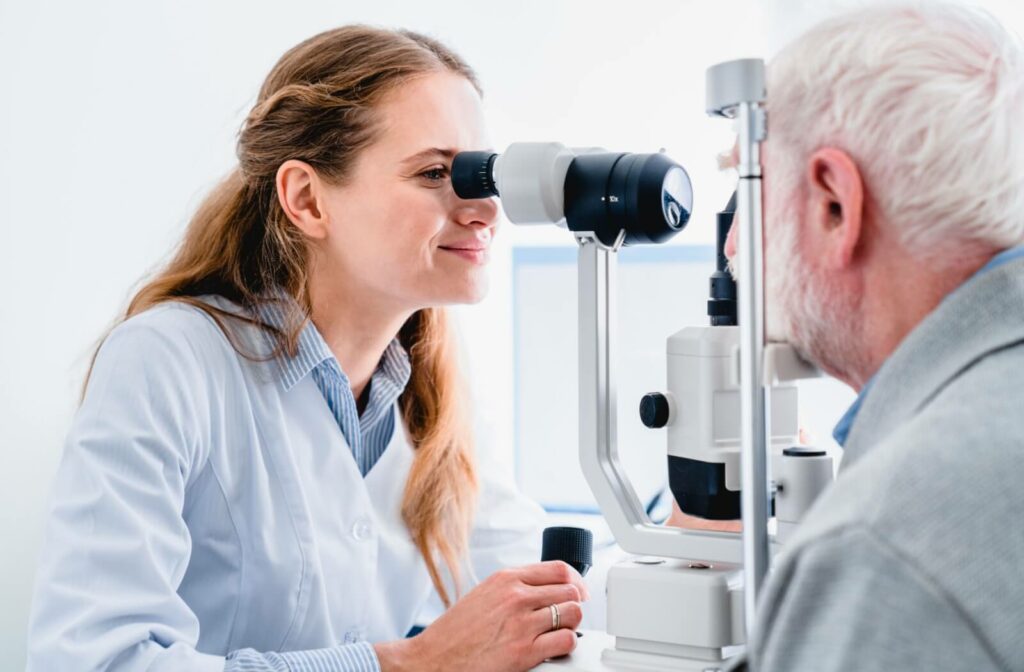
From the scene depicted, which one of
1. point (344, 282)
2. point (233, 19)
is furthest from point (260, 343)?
point (233, 19)

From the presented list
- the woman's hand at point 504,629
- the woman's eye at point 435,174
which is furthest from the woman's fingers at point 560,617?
the woman's eye at point 435,174

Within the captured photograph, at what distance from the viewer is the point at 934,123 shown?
0.79m

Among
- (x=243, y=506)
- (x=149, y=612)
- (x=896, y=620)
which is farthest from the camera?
(x=243, y=506)

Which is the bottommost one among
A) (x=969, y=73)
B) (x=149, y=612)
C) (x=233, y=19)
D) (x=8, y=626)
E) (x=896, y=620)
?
(x=8, y=626)

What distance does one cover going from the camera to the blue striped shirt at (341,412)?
1173 millimetres

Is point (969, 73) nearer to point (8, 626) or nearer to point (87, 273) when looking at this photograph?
point (87, 273)

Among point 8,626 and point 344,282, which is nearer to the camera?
point 344,282

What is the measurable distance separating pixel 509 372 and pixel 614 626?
1551 millimetres

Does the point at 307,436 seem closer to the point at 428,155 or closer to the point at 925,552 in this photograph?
the point at 428,155

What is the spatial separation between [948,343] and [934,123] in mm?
177

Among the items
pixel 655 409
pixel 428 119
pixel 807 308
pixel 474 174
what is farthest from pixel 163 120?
pixel 807 308

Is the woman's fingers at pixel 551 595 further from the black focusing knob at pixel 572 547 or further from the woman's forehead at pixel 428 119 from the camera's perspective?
the woman's forehead at pixel 428 119

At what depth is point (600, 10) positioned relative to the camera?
2.30 metres

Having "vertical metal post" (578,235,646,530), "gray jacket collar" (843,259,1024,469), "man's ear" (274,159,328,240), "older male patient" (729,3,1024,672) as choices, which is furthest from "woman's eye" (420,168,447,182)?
"gray jacket collar" (843,259,1024,469)
